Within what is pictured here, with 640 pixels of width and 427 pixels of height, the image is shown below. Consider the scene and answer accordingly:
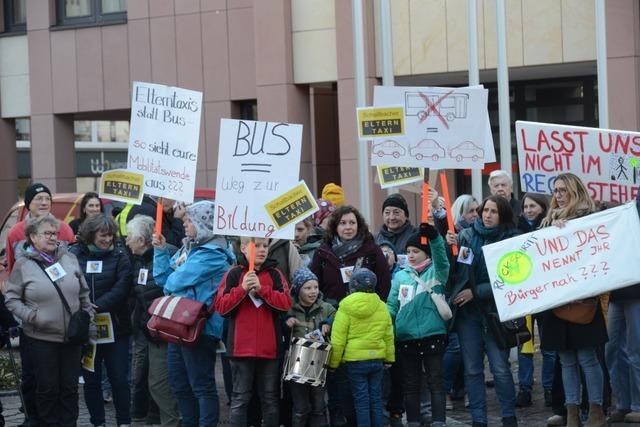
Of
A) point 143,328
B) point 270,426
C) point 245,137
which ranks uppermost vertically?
point 245,137

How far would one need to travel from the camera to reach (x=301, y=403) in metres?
9.57

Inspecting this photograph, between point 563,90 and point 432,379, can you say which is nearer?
point 432,379

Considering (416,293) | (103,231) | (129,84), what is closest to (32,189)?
(103,231)

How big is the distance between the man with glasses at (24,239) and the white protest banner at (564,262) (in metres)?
3.60

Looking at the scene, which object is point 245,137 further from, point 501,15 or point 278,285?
point 501,15

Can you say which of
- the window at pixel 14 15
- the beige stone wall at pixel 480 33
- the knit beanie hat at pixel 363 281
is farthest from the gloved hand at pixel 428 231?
the window at pixel 14 15

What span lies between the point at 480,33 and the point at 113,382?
354 inches

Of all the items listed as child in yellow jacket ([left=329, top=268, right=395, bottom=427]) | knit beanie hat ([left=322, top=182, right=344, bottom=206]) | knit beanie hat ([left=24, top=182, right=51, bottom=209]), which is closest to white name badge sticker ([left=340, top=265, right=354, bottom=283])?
child in yellow jacket ([left=329, top=268, right=395, bottom=427])

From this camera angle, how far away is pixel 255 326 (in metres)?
9.31

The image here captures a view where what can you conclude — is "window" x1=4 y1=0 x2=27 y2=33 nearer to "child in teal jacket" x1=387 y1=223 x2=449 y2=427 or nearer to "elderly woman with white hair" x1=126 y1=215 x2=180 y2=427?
"elderly woman with white hair" x1=126 y1=215 x2=180 y2=427

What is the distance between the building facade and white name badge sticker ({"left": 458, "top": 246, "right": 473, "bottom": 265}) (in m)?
7.40

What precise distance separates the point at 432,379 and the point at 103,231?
9.86ft

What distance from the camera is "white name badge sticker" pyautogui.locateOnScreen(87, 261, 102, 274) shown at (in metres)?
10.4

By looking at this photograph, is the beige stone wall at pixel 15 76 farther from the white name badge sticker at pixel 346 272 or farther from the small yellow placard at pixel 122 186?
the white name badge sticker at pixel 346 272
